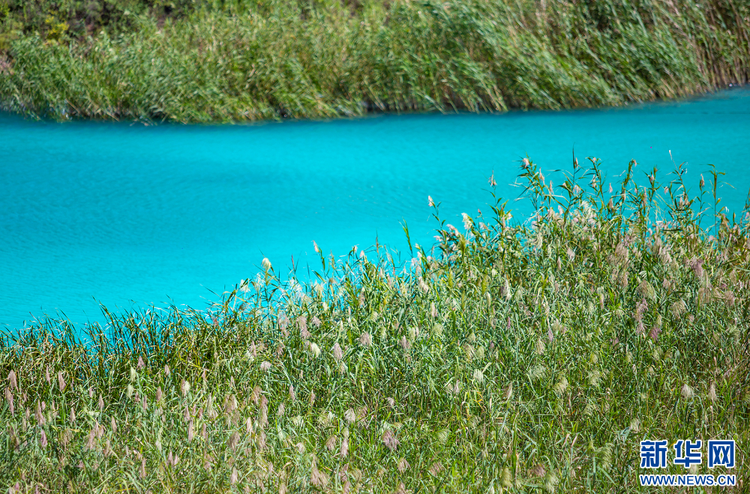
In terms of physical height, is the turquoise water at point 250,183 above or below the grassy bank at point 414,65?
below

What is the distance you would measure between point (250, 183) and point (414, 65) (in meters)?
3.01

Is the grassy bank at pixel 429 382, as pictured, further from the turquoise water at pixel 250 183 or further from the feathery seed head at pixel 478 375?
the turquoise water at pixel 250 183

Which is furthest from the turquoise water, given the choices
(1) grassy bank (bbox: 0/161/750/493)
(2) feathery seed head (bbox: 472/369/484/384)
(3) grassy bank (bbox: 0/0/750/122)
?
(2) feathery seed head (bbox: 472/369/484/384)

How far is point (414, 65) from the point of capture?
28.9ft

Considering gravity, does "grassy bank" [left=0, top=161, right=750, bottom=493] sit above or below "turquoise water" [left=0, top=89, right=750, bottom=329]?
below

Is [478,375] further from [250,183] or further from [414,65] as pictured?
[414,65]

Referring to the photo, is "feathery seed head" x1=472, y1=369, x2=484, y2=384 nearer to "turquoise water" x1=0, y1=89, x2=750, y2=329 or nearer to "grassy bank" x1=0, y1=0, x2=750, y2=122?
"turquoise water" x1=0, y1=89, x2=750, y2=329

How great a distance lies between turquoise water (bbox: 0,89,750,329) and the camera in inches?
197

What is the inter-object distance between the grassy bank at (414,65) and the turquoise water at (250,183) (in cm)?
32

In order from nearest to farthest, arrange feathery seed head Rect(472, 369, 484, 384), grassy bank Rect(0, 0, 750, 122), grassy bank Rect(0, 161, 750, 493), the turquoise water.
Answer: grassy bank Rect(0, 161, 750, 493), feathery seed head Rect(472, 369, 484, 384), the turquoise water, grassy bank Rect(0, 0, 750, 122)

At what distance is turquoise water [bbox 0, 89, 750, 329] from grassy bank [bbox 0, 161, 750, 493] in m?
1.23

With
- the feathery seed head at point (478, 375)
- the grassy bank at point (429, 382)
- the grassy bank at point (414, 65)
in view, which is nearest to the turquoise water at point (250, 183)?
the grassy bank at point (414, 65)

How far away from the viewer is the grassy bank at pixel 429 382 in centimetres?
226

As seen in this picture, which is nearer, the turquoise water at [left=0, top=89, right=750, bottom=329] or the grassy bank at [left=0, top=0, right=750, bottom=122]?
the turquoise water at [left=0, top=89, right=750, bottom=329]
